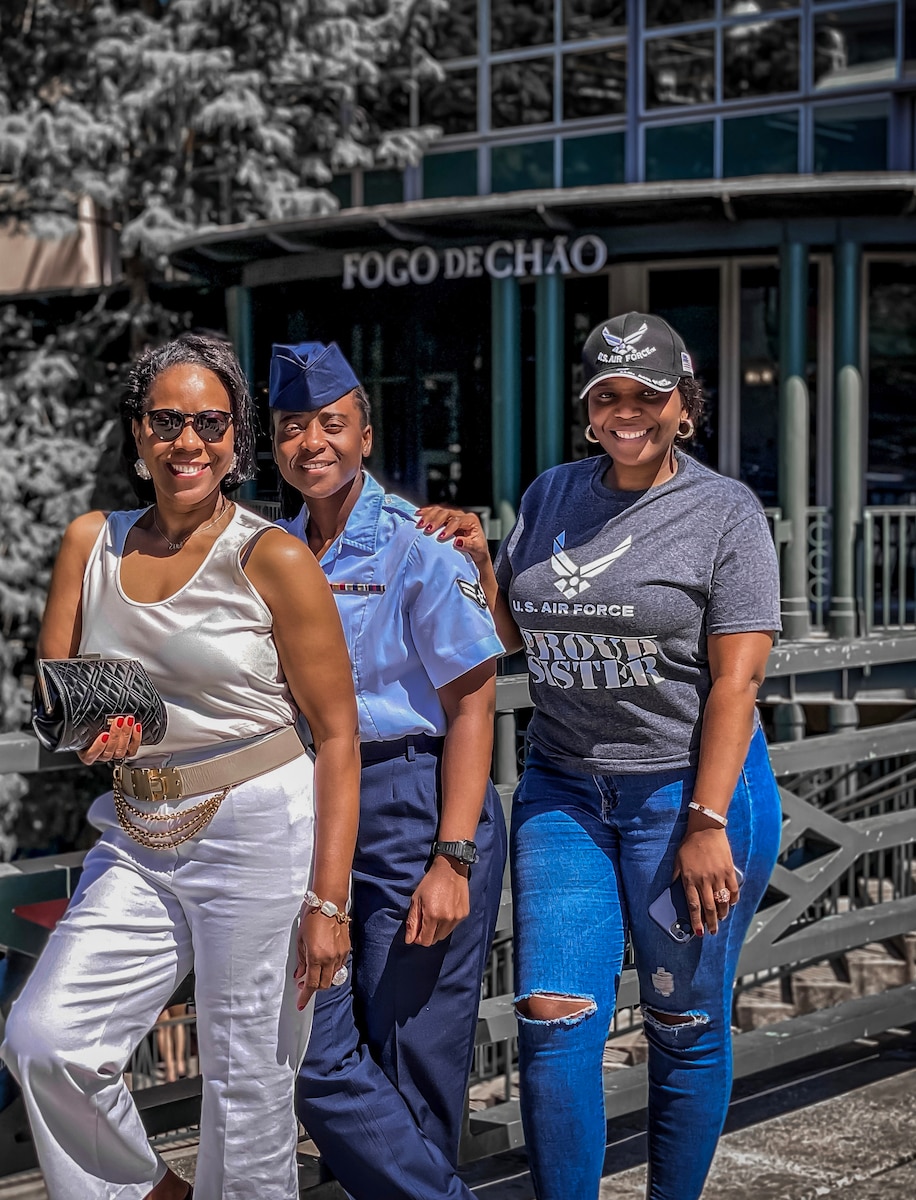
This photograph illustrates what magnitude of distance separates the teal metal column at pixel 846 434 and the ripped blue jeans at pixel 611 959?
9.85 meters

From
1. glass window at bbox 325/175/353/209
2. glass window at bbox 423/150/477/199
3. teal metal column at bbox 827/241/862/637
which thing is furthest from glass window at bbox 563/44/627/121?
teal metal column at bbox 827/241/862/637

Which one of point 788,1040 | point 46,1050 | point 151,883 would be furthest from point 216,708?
point 788,1040

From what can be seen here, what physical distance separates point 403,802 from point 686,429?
948mm

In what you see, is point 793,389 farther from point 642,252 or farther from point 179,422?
point 179,422

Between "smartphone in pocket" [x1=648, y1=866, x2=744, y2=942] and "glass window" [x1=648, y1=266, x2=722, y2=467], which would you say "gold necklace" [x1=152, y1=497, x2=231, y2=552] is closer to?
"smartphone in pocket" [x1=648, y1=866, x2=744, y2=942]

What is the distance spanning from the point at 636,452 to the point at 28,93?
576 inches

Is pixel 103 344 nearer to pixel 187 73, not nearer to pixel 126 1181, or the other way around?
pixel 187 73

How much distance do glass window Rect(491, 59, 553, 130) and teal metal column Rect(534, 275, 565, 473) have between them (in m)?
4.00

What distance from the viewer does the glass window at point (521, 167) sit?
16672mm

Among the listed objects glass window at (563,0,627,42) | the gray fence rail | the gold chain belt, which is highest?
glass window at (563,0,627,42)

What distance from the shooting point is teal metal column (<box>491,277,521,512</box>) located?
13.6m

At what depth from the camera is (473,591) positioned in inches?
116

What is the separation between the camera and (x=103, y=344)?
52.9 ft

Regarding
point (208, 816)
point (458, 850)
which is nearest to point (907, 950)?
point (458, 850)
